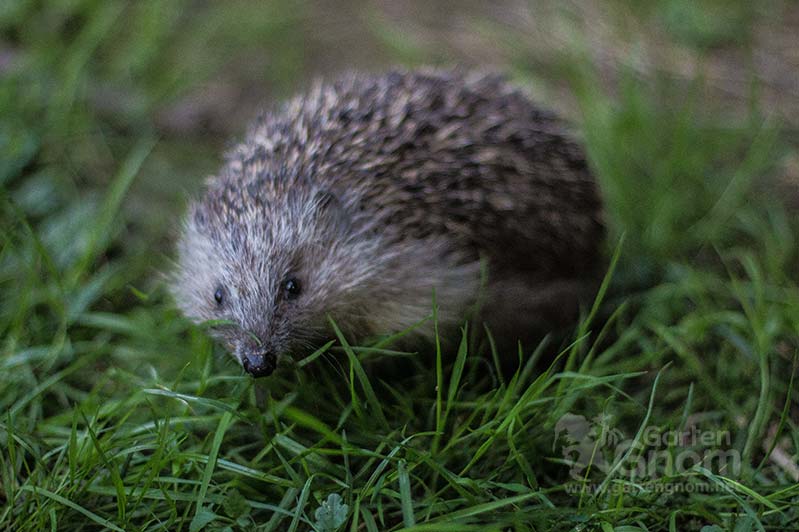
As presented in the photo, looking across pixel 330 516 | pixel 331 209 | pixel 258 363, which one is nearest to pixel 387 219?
pixel 331 209

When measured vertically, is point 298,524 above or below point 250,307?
below

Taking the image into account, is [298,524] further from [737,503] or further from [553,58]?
[553,58]

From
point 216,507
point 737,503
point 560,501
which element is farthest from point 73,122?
point 737,503

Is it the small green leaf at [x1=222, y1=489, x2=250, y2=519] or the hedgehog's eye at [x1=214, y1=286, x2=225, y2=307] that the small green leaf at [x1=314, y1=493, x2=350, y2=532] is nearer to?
the small green leaf at [x1=222, y1=489, x2=250, y2=519]

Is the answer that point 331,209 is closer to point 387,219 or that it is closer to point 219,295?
point 387,219

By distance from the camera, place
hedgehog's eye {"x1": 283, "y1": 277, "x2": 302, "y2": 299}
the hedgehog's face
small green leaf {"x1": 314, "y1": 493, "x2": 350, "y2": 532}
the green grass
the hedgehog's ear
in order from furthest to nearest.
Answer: the hedgehog's ear
hedgehog's eye {"x1": 283, "y1": 277, "x2": 302, "y2": 299}
the hedgehog's face
the green grass
small green leaf {"x1": 314, "y1": 493, "x2": 350, "y2": 532}

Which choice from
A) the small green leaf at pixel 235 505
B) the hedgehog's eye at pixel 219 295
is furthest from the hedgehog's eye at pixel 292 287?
the small green leaf at pixel 235 505

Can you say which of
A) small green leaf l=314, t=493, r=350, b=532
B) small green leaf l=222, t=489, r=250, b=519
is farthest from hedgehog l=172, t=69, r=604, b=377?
small green leaf l=314, t=493, r=350, b=532
